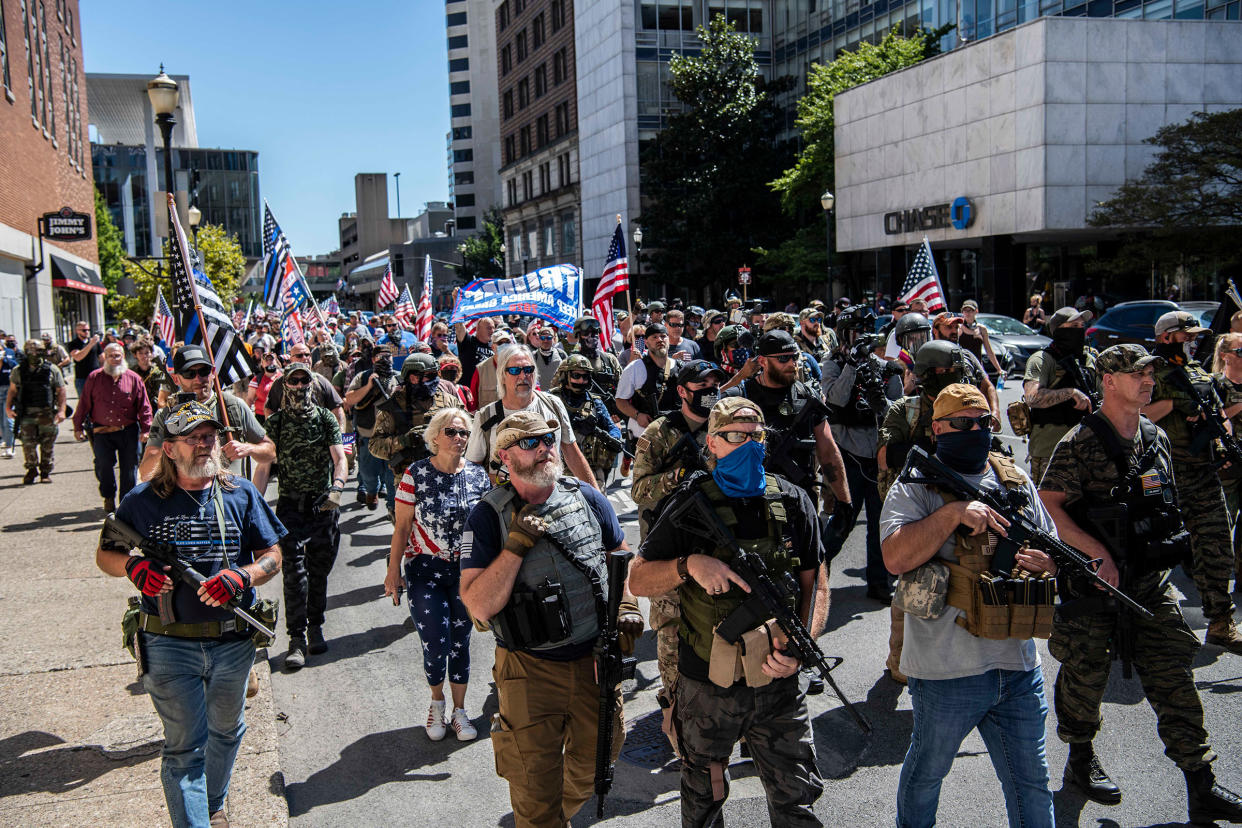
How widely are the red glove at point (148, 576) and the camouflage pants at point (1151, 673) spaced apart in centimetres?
377

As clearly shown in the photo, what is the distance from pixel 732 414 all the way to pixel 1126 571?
2.13 m

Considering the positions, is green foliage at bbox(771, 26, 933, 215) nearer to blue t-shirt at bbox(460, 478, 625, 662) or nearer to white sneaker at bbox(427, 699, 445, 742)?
white sneaker at bbox(427, 699, 445, 742)

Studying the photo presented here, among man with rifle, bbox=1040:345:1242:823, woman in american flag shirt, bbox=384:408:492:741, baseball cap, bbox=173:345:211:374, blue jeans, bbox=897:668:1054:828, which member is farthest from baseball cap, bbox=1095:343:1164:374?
baseball cap, bbox=173:345:211:374

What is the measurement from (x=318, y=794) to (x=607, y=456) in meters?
4.14

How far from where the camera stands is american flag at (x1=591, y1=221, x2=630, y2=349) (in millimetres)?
15438

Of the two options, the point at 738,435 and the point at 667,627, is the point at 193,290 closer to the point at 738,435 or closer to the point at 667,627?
the point at 667,627

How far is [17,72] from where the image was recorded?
1172 inches

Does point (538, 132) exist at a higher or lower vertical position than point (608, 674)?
higher

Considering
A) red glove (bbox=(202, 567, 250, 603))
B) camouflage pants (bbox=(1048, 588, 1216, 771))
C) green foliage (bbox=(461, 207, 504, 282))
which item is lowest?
camouflage pants (bbox=(1048, 588, 1216, 771))

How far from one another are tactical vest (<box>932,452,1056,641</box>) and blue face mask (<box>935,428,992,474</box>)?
0.46ft

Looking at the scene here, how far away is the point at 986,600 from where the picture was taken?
3.73m

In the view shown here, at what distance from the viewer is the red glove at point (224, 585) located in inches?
160

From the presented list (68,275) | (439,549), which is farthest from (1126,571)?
(68,275)

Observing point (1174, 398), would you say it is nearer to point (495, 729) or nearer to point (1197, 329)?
point (1197, 329)
